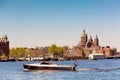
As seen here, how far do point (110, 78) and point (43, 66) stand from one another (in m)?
21.0

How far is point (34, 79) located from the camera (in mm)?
55656

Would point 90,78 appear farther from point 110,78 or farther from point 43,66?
point 43,66

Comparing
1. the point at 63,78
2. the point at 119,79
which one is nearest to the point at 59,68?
the point at 63,78

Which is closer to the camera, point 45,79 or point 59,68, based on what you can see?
point 45,79

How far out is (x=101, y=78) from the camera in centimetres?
5578

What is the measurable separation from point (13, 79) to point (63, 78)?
6308 mm

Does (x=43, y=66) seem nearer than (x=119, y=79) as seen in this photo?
No


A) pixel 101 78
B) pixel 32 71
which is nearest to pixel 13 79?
pixel 101 78

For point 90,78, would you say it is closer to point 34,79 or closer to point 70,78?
point 70,78

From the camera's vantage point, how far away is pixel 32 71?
7394 cm

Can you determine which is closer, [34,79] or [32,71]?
[34,79]

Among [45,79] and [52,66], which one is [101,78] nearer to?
[45,79]

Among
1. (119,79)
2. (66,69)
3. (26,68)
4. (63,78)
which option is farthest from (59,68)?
(119,79)

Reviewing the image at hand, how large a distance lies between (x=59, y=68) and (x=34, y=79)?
1817 centimetres
